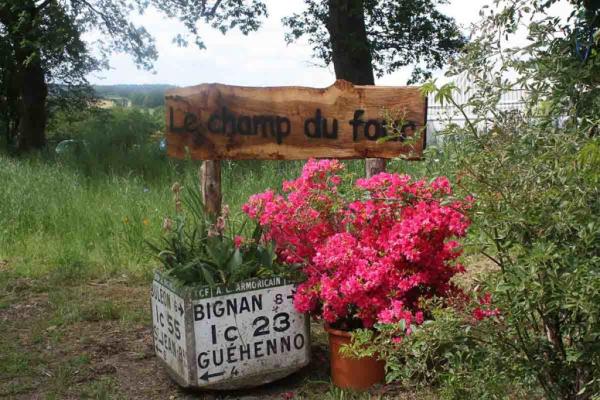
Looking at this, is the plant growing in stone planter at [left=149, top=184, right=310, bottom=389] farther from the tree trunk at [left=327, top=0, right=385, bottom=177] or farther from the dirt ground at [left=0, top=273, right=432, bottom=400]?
the tree trunk at [left=327, top=0, right=385, bottom=177]

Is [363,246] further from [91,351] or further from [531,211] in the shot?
[91,351]

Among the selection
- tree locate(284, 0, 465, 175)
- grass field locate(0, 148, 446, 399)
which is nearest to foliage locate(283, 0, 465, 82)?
tree locate(284, 0, 465, 175)

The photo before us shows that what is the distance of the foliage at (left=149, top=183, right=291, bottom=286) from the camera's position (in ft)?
11.2

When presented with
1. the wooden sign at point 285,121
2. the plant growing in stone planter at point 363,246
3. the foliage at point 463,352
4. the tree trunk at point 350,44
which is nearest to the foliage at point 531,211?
the foliage at point 463,352

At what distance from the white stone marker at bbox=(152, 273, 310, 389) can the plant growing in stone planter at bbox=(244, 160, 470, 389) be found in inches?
6.0

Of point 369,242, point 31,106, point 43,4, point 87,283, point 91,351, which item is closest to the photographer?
point 369,242

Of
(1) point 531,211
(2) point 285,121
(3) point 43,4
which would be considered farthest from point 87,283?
(3) point 43,4

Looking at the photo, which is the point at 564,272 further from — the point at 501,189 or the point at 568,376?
the point at 568,376

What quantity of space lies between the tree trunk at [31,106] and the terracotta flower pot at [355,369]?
1221 centimetres

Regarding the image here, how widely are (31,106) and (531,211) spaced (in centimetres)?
1351

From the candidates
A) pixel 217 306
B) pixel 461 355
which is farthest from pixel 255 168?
pixel 461 355

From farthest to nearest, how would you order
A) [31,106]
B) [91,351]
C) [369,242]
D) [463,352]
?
[31,106] → [91,351] → [369,242] → [463,352]

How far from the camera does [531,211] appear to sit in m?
2.21

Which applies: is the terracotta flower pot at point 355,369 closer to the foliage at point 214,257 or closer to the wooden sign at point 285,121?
the foliage at point 214,257
